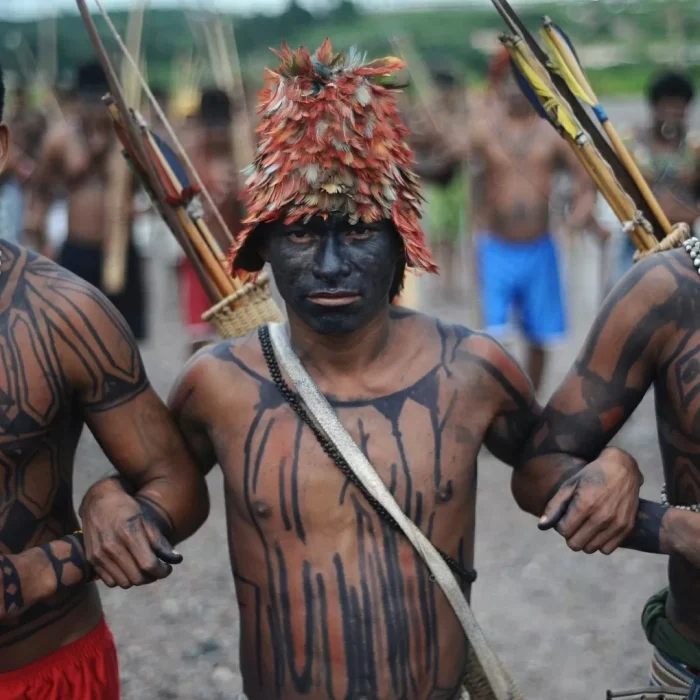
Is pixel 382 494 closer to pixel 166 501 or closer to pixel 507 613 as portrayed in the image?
pixel 166 501

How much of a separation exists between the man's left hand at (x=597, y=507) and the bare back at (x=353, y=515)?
0.28m

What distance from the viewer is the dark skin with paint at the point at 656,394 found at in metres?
2.39

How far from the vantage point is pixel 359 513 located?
7.97ft

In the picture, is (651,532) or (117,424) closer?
(651,532)

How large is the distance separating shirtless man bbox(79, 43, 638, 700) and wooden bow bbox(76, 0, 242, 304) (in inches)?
16.1

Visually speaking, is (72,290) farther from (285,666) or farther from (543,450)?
(543,450)

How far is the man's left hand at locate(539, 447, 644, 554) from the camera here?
88.8 inches

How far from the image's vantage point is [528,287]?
7000mm

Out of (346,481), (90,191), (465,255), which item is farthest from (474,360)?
(465,255)

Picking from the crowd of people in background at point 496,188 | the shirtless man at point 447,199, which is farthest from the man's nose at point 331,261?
the shirtless man at point 447,199

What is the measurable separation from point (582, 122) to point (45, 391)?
54.9 inches

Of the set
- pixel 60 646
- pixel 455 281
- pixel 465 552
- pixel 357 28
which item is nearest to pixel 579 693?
pixel 465 552

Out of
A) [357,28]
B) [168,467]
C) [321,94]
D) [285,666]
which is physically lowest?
[285,666]

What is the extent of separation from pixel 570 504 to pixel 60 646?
114 cm
